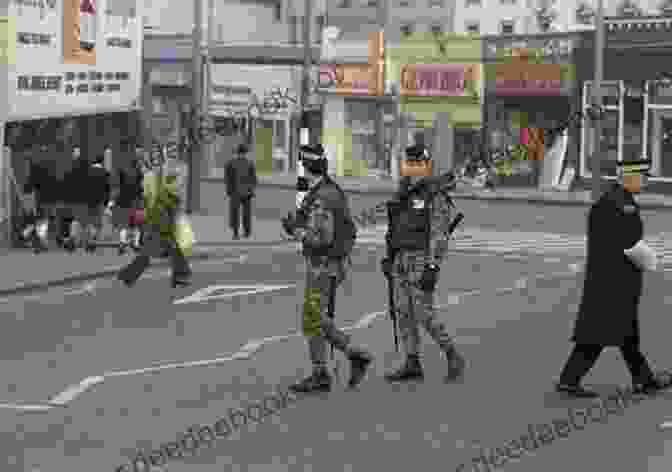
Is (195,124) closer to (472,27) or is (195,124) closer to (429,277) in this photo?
(429,277)

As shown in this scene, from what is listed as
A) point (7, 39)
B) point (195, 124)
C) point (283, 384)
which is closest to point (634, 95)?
point (195, 124)

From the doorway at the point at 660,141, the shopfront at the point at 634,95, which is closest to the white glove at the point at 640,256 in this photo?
the shopfront at the point at 634,95

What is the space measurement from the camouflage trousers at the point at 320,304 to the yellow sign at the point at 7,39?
52.8 feet

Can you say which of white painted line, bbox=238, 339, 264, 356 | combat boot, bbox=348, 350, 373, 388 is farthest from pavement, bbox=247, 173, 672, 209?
combat boot, bbox=348, 350, 373, 388

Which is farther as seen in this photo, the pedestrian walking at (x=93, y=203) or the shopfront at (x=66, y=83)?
the pedestrian walking at (x=93, y=203)

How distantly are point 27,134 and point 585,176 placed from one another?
28.7 m

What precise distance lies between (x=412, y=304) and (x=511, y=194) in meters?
40.5

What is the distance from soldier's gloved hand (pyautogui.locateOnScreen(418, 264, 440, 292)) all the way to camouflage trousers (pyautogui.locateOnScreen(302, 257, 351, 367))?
0.68 m

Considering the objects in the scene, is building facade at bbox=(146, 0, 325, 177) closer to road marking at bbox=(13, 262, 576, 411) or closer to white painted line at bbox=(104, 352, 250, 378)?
road marking at bbox=(13, 262, 576, 411)

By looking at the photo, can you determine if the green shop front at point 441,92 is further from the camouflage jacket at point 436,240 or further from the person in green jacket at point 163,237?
the camouflage jacket at point 436,240

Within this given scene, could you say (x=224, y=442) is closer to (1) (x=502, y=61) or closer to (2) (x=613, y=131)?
(2) (x=613, y=131)

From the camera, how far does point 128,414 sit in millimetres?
12570

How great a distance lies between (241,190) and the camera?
1303 inches

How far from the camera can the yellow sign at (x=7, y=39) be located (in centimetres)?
2838
